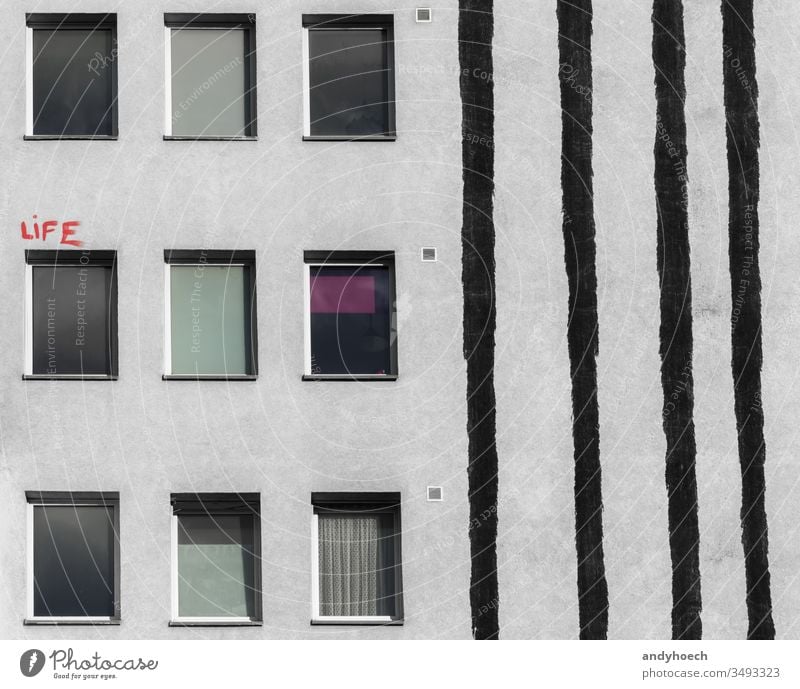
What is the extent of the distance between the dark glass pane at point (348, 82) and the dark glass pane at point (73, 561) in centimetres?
624

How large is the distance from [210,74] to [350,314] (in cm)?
398

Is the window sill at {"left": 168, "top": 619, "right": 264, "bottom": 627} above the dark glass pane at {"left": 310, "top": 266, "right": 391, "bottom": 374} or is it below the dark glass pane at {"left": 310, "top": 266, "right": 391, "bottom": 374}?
below

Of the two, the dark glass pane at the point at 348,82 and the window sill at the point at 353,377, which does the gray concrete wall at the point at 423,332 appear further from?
the dark glass pane at the point at 348,82

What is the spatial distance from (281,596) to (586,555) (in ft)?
13.4

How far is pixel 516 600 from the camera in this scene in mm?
22547

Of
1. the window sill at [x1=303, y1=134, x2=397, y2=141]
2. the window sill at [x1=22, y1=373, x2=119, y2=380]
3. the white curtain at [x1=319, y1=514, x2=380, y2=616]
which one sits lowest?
the white curtain at [x1=319, y1=514, x2=380, y2=616]

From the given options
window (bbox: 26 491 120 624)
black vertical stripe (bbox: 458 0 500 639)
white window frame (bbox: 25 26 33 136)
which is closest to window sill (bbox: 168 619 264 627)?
window (bbox: 26 491 120 624)

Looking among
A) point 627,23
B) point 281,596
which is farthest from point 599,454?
point 627,23

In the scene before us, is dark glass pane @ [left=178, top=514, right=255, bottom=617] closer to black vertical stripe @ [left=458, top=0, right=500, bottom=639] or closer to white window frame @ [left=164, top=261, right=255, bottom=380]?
white window frame @ [left=164, top=261, right=255, bottom=380]

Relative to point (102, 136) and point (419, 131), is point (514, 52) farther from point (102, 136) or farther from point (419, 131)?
point (102, 136)

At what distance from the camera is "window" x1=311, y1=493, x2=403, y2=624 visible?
2289 cm

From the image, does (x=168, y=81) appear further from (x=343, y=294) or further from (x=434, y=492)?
(x=434, y=492)

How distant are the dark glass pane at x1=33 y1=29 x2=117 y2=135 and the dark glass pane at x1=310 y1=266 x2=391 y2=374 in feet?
12.5

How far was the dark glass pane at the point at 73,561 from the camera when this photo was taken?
74.4 feet
